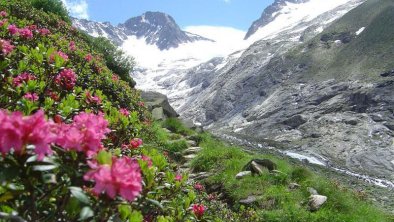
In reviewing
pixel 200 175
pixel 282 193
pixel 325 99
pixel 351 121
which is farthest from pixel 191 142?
pixel 325 99

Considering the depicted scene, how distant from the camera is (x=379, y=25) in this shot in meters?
117

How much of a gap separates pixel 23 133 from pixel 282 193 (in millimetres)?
9303

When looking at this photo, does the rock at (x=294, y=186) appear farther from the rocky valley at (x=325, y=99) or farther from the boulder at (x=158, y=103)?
the rocky valley at (x=325, y=99)

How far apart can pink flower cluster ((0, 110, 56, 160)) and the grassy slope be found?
98.3 metres

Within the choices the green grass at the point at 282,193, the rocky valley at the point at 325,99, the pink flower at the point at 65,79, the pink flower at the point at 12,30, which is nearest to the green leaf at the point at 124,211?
the pink flower at the point at 65,79

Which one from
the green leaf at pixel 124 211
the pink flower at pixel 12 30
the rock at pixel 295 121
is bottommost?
the rock at pixel 295 121

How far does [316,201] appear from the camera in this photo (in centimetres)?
1031

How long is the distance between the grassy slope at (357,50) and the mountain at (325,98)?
28cm

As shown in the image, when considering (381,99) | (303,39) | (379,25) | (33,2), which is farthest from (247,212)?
(303,39)

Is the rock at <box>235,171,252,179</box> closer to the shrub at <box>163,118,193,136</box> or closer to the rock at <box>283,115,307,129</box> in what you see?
the shrub at <box>163,118,193,136</box>

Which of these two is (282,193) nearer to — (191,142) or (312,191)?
(312,191)

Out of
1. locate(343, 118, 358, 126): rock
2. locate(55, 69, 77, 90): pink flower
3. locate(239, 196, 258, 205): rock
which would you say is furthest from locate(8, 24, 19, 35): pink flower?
locate(343, 118, 358, 126): rock

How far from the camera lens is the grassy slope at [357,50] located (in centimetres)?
10044

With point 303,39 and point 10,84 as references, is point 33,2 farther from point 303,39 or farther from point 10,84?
point 303,39
